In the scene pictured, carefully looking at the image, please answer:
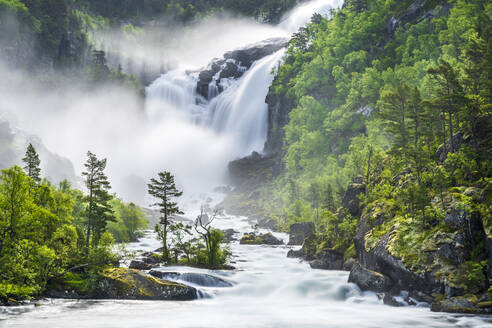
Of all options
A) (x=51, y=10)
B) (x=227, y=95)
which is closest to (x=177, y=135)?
(x=227, y=95)

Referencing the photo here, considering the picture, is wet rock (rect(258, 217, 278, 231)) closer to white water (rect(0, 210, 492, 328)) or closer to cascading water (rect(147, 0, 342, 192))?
cascading water (rect(147, 0, 342, 192))

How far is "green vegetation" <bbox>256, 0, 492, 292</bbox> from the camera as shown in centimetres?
2455

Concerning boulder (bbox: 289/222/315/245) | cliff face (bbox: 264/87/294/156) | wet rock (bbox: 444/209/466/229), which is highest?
cliff face (bbox: 264/87/294/156)

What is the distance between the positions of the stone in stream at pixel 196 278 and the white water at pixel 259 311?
3.09ft

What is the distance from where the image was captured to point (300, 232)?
61.9m

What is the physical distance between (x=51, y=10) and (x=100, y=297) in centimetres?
17361

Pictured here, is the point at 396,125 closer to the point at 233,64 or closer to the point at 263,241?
the point at 263,241

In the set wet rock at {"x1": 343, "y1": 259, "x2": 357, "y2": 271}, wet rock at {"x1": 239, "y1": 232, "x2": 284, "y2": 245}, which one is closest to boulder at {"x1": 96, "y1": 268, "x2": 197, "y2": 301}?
wet rock at {"x1": 343, "y1": 259, "x2": 357, "y2": 271}

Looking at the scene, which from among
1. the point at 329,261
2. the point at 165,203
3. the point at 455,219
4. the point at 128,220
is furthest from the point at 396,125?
the point at 128,220

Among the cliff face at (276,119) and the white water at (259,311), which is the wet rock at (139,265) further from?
the cliff face at (276,119)

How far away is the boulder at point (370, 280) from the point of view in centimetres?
2452

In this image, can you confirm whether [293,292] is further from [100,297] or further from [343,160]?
[343,160]

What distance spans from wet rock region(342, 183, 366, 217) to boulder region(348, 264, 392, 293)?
1228cm

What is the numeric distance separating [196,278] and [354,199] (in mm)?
18792
